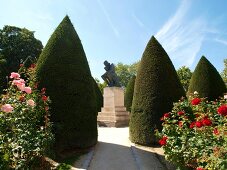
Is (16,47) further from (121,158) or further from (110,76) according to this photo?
(121,158)

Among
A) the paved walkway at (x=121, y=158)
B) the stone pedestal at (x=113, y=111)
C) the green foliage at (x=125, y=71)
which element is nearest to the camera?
the paved walkway at (x=121, y=158)

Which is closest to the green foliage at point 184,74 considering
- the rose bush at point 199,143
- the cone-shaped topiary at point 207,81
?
the cone-shaped topiary at point 207,81

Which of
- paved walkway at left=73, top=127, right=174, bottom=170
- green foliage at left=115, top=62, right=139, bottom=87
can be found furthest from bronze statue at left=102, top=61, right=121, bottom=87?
green foliage at left=115, top=62, right=139, bottom=87

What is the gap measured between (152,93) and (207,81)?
22.1ft

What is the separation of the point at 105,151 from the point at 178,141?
160 inches

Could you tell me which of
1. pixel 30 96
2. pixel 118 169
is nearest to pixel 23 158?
pixel 30 96

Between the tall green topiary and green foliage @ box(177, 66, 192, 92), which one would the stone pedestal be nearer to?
the tall green topiary

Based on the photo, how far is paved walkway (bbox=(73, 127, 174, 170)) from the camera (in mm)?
8727

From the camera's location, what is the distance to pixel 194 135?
705 centimetres

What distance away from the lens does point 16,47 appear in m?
36.4

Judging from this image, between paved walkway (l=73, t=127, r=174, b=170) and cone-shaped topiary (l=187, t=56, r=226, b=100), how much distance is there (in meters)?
7.15

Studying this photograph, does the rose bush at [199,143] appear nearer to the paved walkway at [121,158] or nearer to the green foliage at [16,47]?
the paved walkway at [121,158]

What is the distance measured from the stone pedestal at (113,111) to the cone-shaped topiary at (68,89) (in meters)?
8.65

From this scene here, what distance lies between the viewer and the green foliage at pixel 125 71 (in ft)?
241
